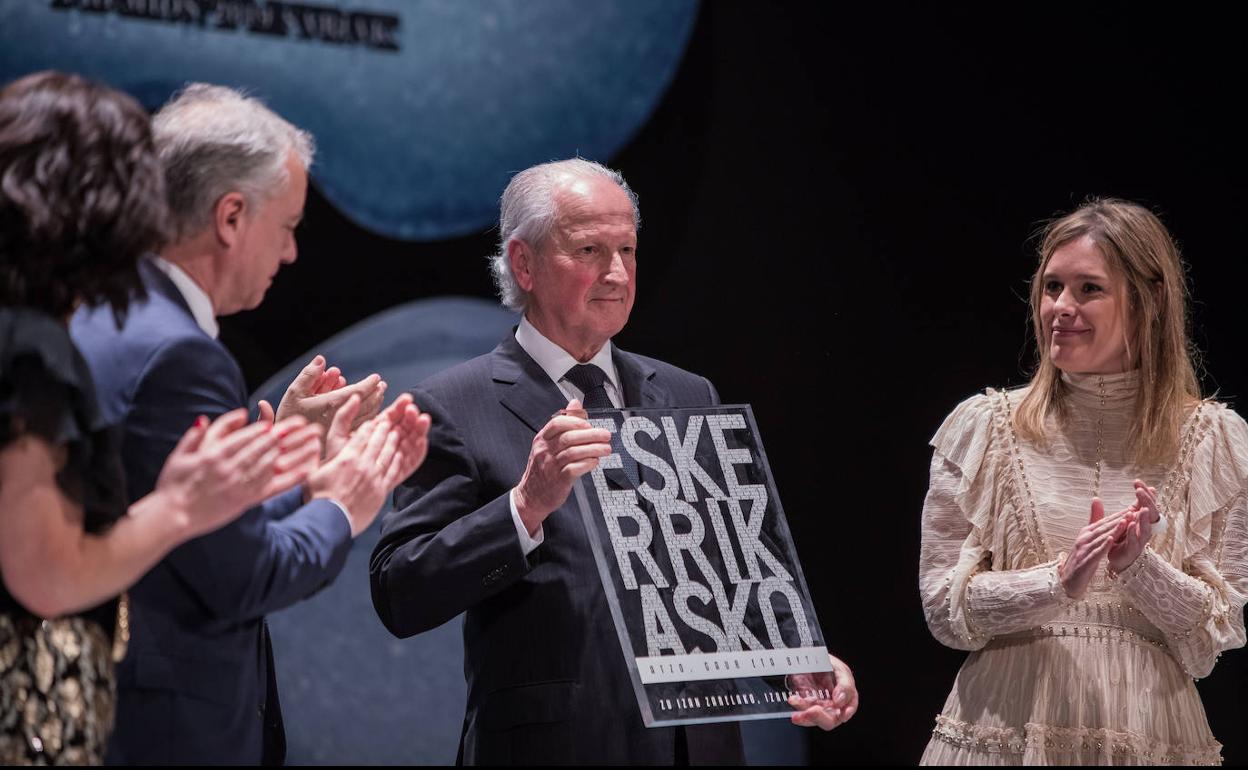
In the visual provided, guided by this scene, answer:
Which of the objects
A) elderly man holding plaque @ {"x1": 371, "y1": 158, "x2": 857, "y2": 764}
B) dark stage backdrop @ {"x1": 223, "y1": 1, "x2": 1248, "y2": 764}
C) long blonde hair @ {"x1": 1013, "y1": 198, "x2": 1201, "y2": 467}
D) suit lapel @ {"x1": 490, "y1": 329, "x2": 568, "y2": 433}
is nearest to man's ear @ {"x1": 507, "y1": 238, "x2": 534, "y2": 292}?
elderly man holding plaque @ {"x1": 371, "y1": 158, "x2": 857, "y2": 764}

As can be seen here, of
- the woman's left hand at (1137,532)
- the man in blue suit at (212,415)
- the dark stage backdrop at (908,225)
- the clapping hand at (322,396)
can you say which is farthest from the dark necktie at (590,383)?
the dark stage backdrop at (908,225)

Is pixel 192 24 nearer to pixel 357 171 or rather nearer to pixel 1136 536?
pixel 357 171

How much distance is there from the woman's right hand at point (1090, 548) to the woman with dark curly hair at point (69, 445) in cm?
178

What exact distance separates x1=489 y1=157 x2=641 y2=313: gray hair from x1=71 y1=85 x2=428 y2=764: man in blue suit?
2.89 feet

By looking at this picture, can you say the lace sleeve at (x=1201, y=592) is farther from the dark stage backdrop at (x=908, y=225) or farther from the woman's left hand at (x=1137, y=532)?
the dark stage backdrop at (x=908, y=225)

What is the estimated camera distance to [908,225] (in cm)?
502

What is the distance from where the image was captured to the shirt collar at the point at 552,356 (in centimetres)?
302

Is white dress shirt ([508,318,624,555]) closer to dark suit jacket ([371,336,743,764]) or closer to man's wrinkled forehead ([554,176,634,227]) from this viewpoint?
dark suit jacket ([371,336,743,764])

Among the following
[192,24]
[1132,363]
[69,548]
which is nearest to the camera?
[69,548]

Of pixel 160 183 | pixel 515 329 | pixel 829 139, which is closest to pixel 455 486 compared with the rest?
pixel 515 329

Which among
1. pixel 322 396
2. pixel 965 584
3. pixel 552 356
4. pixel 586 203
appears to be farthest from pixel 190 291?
pixel 965 584

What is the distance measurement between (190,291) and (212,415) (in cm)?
23

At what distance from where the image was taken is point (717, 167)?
4.82 meters

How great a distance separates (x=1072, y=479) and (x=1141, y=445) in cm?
17
